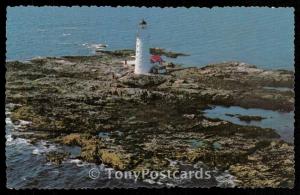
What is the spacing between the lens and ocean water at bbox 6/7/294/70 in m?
15.1

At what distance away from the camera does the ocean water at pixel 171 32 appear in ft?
49.6

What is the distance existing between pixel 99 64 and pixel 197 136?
9.65 feet

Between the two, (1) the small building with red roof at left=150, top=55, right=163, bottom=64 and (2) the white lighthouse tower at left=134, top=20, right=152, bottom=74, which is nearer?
(2) the white lighthouse tower at left=134, top=20, right=152, bottom=74

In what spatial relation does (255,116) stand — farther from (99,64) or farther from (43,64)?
(43,64)

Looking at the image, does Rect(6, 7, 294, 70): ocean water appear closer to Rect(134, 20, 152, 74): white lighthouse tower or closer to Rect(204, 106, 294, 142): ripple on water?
Rect(134, 20, 152, 74): white lighthouse tower

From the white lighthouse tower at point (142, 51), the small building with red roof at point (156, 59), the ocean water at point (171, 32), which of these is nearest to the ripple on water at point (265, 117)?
the ocean water at point (171, 32)

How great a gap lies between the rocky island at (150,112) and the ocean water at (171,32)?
10.7 inches

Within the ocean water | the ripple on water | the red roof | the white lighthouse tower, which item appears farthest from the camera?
the red roof

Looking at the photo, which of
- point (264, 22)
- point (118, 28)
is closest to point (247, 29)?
point (264, 22)

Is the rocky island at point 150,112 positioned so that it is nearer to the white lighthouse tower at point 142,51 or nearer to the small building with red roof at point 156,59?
the white lighthouse tower at point 142,51

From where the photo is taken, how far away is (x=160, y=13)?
49.9 feet

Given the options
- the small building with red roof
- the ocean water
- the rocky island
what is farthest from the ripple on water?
the small building with red roof

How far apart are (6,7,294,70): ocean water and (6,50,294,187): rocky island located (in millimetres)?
272

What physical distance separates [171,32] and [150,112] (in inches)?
76.7
